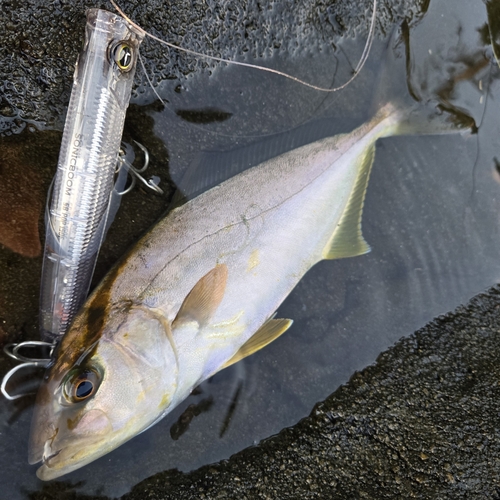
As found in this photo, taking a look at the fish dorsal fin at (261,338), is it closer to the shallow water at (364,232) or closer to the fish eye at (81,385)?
the shallow water at (364,232)

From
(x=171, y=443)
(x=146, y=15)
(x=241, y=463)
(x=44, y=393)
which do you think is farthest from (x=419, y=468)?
(x=146, y=15)

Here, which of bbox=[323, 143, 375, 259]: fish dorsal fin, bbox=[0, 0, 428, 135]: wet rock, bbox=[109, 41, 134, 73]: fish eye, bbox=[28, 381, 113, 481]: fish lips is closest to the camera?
bbox=[28, 381, 113, 481]: fish lips

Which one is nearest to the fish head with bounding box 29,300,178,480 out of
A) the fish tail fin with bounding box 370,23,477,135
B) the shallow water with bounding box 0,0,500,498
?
the shallow water with bounding box 0,0,500,498

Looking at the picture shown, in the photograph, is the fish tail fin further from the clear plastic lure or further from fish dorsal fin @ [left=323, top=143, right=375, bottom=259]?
the clear plastic lure

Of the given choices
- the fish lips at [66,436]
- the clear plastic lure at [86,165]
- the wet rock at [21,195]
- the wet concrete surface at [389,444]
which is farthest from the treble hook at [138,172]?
the wet concrete surface at [389,444]

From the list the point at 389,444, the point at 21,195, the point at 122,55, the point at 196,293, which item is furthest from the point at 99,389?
the point at 389,444

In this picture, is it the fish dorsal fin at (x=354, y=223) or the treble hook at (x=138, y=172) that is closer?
the treble hook at (x=138, y=172)
